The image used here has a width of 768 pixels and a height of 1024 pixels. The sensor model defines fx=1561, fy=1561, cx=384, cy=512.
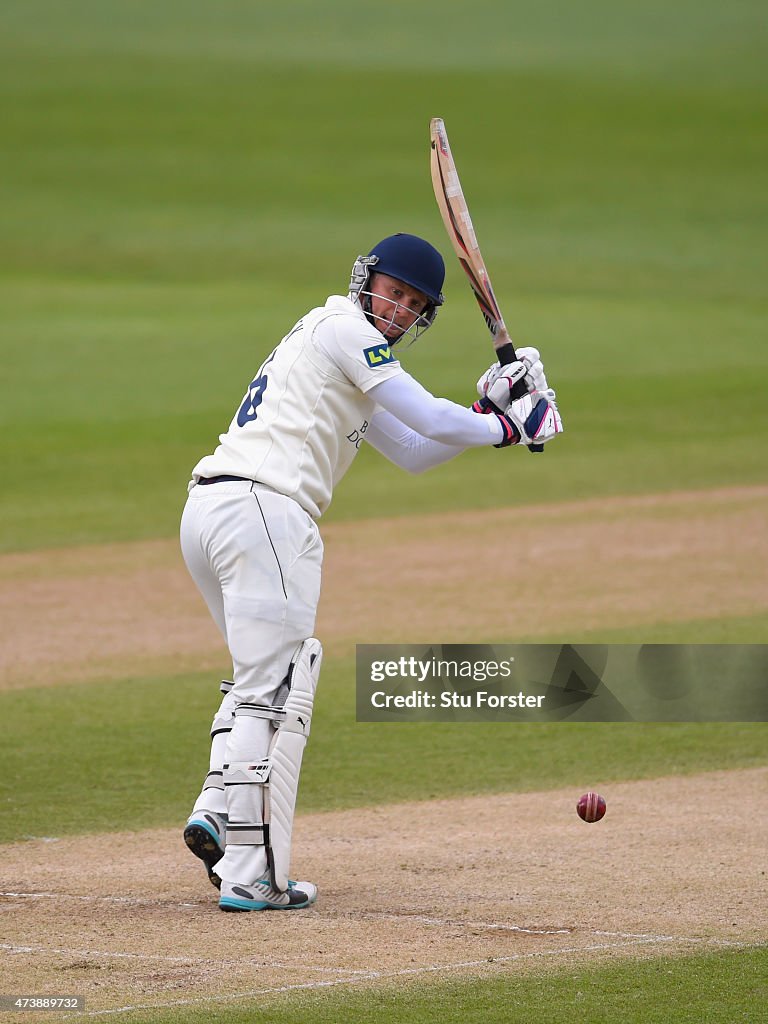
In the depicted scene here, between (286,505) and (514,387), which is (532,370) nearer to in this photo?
(514,387)

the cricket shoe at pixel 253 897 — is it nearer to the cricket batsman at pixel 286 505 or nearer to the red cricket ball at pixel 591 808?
the cricket batsman at pixel 286 505

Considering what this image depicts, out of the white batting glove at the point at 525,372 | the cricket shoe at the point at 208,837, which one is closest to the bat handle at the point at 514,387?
the white batting glove at the point at 525,372

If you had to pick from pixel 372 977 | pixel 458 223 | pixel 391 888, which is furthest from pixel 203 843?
pixel 458 223

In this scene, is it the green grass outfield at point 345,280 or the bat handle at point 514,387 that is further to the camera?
the green grass outfield at point 345,280

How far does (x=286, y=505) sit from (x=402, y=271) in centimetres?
92

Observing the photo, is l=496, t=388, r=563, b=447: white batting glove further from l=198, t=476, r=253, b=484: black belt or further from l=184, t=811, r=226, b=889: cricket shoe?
l=184, t=811, r=226, b=889: cricket shoe

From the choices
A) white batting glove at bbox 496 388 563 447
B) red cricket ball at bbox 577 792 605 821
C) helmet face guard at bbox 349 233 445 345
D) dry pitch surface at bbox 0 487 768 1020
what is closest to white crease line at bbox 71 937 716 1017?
dry pitch surface at bbox 0 487 768 1020

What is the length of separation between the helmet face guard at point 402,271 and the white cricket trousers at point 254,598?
0.80 metres

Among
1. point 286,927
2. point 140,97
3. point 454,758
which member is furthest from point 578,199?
point 286,927

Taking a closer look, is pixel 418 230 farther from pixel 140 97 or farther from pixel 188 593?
pixel 188 593

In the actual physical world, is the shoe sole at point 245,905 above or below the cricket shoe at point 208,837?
below

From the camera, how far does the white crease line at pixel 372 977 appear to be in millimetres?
4109

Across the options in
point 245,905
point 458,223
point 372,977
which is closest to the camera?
point 372,977

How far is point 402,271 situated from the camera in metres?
5.41
